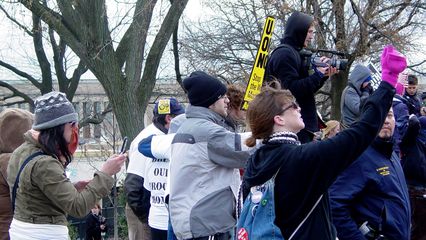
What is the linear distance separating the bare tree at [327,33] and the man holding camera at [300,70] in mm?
9155

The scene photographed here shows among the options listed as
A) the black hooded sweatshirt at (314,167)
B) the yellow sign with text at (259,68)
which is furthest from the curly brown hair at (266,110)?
the yellow sign with text at (259,68)

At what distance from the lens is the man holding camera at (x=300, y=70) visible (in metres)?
5.17

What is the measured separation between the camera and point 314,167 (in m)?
3.23

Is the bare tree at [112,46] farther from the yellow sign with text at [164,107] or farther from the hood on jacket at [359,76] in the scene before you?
the hood on jacket at [359,76]

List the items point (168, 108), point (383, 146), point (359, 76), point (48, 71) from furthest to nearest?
point (48, 71) < point (168, 108) < point (359, 76) < point (383, 146)

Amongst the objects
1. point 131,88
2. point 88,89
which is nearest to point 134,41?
point 131,88

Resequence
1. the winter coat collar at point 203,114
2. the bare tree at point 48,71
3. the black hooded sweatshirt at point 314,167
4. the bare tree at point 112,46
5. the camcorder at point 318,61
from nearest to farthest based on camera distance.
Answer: the black hooded sweatshirt at point 314,167
the winter coat collar at point 203,114
the camcorder at point 318,61
the bare tree at point 112,46
the bare tree at point 48,71

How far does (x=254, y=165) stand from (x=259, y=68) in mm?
2341

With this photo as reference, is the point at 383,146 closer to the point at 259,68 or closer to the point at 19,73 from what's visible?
the point at 259,68

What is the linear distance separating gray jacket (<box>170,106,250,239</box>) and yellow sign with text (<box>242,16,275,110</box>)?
0.56 meters

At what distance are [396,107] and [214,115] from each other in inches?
82.0

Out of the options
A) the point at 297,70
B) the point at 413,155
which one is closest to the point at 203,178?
the point at 297,70

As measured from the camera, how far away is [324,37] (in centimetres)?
1770

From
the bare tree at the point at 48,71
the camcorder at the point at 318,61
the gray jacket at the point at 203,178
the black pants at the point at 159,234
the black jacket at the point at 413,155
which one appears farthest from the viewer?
the bare tree at the point at 48,71
